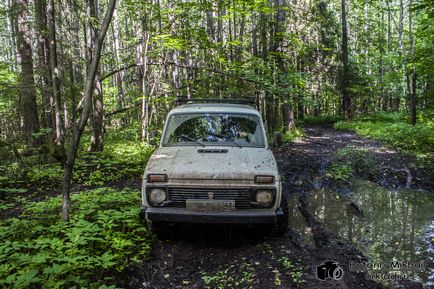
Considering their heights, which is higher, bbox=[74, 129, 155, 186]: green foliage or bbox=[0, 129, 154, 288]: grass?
bbox=[74, 129, 155, 186]: green foliage

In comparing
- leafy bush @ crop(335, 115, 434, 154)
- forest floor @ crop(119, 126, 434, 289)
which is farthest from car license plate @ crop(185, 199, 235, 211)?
leafy bush @ crop(335, 115, 434, 154)

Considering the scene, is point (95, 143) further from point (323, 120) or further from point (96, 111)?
point (323, 120)

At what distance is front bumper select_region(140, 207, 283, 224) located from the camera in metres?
4.44

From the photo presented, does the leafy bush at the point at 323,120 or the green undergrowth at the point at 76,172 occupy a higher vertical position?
the leafy bush at the point at 323,120

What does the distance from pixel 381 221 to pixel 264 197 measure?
2.98 metres

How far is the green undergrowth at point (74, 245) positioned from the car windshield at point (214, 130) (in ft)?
4.89

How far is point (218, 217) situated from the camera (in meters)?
4.44

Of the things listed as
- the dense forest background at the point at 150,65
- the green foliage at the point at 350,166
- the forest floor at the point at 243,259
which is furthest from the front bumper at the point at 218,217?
the green foliage at the point at 350,166

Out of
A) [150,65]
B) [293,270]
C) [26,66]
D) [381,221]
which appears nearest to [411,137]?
[381,221]

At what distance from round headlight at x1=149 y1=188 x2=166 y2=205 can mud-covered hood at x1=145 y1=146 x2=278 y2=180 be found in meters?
0.26

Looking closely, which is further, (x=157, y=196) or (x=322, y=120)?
(x=322, y=120)

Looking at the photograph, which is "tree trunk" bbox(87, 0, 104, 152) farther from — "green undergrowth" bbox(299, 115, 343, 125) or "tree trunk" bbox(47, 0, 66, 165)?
"green undergrowth" bbox(299, 115, 343, 125)

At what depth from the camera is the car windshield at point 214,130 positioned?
568 cm

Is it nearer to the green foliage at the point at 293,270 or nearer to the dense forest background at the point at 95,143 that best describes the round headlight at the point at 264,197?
the green foliage at the point at 293,270
